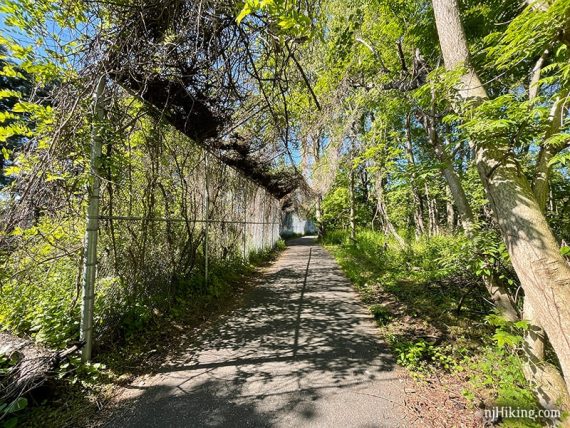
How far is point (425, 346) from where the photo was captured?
9.09 feet

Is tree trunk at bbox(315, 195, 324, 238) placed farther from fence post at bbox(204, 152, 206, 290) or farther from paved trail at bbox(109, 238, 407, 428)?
paved trail at bbox(109, 238, 407, 428)

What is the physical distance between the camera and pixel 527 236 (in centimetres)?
182

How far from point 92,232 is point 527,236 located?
3799mm

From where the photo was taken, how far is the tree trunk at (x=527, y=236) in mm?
1712

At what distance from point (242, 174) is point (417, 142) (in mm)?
6146

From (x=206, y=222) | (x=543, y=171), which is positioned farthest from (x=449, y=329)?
(x=206, y=222)

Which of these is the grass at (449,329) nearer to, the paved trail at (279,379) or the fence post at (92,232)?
the paved trail at (279,379)

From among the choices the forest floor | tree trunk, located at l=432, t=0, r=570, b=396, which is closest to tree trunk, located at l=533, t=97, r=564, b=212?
tree trunk, located at l=432, t=0, r=570, b=396

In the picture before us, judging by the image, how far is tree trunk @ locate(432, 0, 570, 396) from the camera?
1.71 m

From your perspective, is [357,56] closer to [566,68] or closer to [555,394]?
[566,68]

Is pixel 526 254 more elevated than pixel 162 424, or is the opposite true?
pixel 526 254

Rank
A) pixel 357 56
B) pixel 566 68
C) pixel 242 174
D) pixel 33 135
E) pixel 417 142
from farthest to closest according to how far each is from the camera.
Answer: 1. pixel 417 142
2. pixel 242 174
3. pixel 357 56
4. pixel 33 135
5. pixel 566 68

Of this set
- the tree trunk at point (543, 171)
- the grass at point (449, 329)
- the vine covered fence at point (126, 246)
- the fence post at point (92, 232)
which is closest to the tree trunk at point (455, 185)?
the grass at point (449, 329)

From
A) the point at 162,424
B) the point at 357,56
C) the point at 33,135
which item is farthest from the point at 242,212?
the point at 162,424
